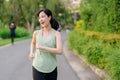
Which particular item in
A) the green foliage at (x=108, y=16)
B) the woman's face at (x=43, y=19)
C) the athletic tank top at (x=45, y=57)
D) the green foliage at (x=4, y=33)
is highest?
the woman's face at (x=43, y=19)

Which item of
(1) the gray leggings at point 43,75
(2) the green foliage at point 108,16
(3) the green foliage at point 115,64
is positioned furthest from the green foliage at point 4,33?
(1) the gray leggings at point 43,75

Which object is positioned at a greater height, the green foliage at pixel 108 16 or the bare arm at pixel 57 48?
the bare arm at pixel 57 48

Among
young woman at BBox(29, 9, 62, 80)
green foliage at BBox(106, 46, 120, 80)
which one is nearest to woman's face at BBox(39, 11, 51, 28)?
young woman at BBox(29, 9, 62, 80)

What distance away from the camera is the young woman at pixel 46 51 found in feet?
17.0

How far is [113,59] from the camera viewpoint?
8.66 metres

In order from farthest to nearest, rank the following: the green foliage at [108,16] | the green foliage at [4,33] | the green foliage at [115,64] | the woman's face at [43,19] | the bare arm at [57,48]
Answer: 1. the green foliage at [4,33]
2. the green foliage at [108,16]
3. the green foliage at [115,64]
4. the woman's face at [43,19]
5. the bare arm at [57,48]

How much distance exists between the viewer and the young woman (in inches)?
204

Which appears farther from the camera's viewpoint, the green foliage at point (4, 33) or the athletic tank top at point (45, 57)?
the green foliage at point (4, 33)

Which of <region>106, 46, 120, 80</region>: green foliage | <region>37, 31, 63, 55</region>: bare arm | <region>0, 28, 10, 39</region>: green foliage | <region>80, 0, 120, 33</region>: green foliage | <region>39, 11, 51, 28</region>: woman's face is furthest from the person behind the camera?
<region>0, 28, 10, 39</region>: green foliage

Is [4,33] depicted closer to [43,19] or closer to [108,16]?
[108,16]

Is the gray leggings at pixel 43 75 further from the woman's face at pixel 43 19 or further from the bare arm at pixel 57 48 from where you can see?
the woman's face at pixel 43 19

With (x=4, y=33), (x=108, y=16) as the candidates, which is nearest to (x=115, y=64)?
(x=108, y=16)

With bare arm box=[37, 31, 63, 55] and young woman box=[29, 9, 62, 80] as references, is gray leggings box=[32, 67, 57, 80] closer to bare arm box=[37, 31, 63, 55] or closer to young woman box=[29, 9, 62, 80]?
young woman box=[29, 9, 62, 80]

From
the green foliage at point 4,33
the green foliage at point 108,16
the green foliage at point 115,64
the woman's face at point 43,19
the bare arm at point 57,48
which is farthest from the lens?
the green foliage at point 4,33
